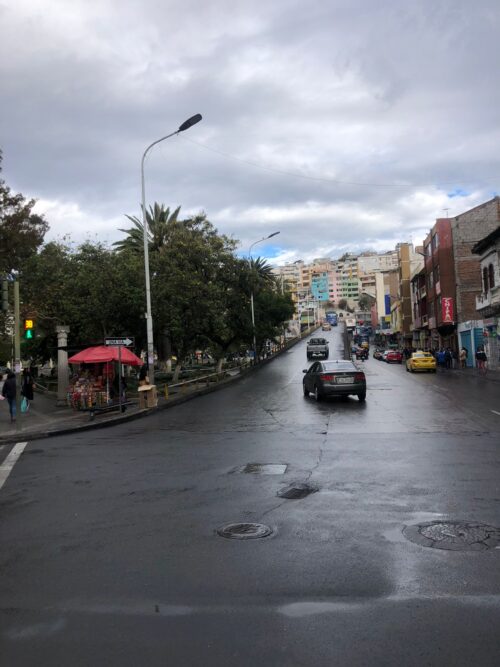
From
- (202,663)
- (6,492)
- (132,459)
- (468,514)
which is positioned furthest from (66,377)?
(202,663)

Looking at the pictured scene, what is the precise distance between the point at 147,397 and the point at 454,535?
647 inches

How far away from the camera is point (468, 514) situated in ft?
21.9

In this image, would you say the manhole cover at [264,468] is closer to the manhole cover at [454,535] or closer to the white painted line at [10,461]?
the manhole cover at [454,535]

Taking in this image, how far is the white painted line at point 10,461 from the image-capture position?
1004 cm

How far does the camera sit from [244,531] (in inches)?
248

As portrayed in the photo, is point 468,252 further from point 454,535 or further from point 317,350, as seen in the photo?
point 454,535

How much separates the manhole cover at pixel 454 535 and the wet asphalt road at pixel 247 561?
16 cm

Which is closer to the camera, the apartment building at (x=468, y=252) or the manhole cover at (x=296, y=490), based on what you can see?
the manhole cover at (x=296, y=490)

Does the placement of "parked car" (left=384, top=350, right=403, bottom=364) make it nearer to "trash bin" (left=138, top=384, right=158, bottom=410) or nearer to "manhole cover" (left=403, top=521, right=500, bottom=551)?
"trash bin" (left=138, top=384, right=158, bottom=410)

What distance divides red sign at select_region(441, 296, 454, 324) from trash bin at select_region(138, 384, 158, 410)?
37711mm

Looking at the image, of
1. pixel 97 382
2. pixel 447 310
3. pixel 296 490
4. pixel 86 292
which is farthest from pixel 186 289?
pixel 447 310

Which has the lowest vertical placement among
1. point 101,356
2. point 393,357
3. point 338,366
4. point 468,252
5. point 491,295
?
point 393,357

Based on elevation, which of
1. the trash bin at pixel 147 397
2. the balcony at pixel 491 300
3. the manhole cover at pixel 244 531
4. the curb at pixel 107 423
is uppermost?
the balcony at pixel 491 300

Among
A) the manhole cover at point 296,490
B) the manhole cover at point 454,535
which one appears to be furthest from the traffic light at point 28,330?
the manhole cover at point 454,535
